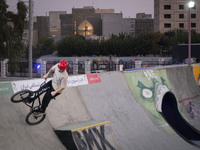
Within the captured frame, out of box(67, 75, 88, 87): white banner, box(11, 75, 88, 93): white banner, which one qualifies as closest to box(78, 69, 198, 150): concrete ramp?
box(67, 75, 88, 87): white banner

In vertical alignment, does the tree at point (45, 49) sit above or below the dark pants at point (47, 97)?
above

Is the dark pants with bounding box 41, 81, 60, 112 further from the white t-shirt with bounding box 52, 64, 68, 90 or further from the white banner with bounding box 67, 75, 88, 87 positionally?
the white banner with bounding box 67, 75, 88, 87

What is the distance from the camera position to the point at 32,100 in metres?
8.93

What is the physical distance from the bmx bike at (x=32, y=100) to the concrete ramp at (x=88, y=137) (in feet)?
1.99

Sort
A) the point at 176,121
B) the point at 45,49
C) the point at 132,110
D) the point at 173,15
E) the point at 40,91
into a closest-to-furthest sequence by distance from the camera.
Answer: the point at 40,91 → the point at 132,110 → the point at 176,121 → the point at 173,15 → the point at 45,49

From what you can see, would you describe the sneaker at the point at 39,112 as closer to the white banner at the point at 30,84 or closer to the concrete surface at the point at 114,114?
the concrete surface at the point at 114,114

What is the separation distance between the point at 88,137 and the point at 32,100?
177cm

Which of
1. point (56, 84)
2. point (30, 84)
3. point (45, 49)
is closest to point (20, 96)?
point (30, 84)

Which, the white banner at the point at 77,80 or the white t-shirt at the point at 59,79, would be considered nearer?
the white t-shirt at the point at 59,79

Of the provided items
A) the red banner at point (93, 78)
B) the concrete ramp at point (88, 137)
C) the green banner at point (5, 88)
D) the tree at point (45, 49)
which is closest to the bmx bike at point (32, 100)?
the green banner at point (5, 88)

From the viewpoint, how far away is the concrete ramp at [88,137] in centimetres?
857

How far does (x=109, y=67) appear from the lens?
1459 inches

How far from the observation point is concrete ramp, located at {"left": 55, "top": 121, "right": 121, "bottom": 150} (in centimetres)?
857

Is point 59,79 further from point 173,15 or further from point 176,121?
point 173,15
